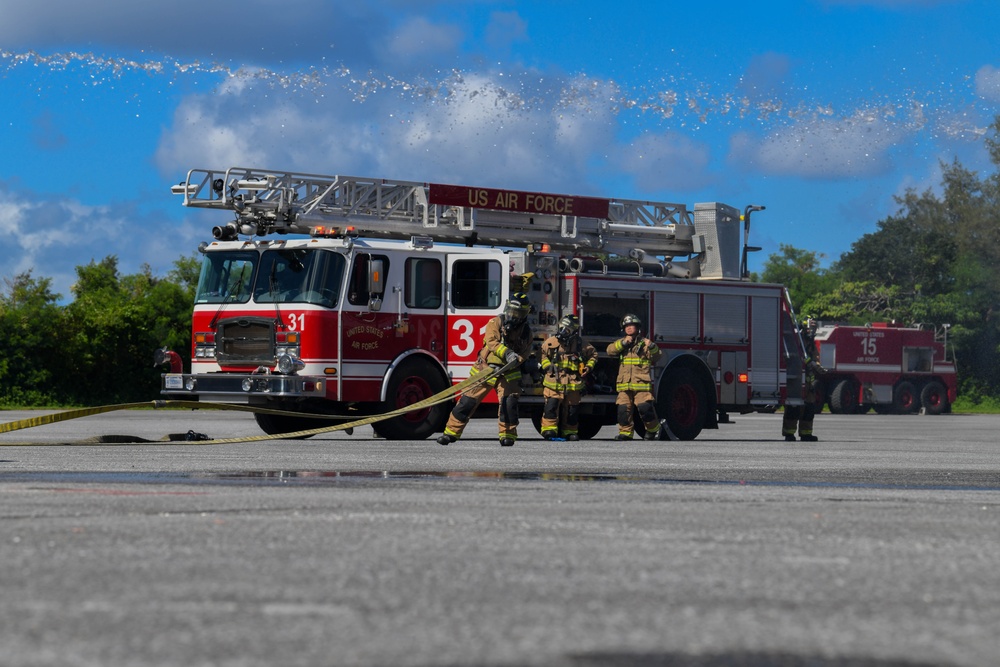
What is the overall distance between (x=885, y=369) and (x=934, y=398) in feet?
7.63

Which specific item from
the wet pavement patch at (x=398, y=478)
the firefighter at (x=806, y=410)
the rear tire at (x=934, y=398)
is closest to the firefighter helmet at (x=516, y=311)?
the firefighter at (x=806, y=410)

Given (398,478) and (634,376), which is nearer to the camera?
(398,478)

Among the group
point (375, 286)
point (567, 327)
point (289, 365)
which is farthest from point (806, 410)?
point (289, 365)

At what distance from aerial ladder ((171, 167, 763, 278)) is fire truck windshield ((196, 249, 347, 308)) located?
1.39ft

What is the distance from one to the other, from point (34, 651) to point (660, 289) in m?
18.0

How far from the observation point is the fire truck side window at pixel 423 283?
2005 centimetres

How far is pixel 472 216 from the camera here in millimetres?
21500

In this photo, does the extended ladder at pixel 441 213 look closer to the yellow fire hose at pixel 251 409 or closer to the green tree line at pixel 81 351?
the yellow fire hose at pixel 251 409

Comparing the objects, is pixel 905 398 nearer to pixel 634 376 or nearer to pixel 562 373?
pixel 634 376

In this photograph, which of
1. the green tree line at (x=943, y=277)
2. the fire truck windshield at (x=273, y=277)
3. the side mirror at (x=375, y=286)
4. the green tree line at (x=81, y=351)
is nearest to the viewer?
the fire truck windshield at (x=273, y=277)

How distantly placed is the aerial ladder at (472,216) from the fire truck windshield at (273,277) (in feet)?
1.39

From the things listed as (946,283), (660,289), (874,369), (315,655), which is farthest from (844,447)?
(946,283)

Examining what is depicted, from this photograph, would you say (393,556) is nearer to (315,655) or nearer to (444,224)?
(315,655)

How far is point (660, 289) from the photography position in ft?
71.4
